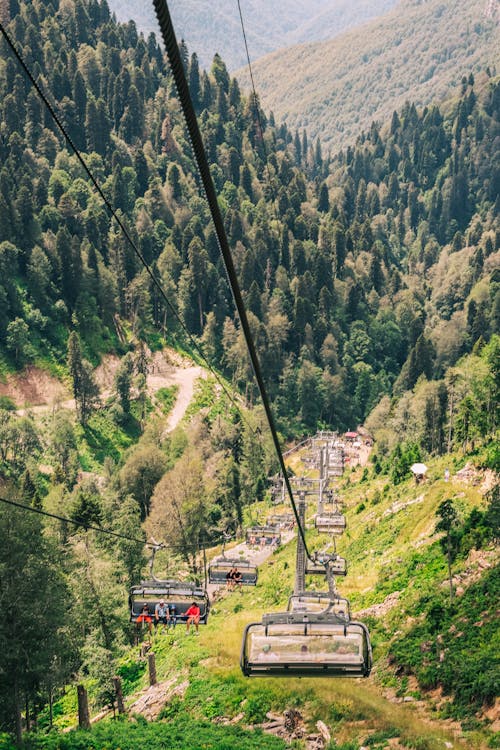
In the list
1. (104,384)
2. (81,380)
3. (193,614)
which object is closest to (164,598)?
(193,614)

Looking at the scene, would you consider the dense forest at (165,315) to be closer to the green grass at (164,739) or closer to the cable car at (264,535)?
the cable car at (264,535)

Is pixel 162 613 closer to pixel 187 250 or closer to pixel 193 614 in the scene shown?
pixel 193 614

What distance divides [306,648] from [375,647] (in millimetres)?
21247

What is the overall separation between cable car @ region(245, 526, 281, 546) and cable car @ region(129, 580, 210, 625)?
34244 millimetres

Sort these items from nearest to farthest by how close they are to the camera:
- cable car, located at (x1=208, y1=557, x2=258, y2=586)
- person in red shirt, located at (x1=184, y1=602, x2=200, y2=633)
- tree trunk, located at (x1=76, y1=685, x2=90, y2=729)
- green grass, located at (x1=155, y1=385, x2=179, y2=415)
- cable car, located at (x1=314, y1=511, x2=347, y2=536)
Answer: person in red shirt, located at (x1=184, y1=602, x2=200, y2=633) → tree trunk, located at (x1=76, y1=685, x2=90, y2=729) → cable car, located at (x1=208, y1=557, x2=258, y2=586) → cable car, located at (x1=314, y1=511, x2=347, y2=536) → green grass, located at (x1=155, y1=385, x2=179, y2=415)

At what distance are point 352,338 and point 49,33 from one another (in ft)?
327

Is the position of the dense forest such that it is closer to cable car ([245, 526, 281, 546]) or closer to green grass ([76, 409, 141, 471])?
green grass ([76, 409, 141, 471])

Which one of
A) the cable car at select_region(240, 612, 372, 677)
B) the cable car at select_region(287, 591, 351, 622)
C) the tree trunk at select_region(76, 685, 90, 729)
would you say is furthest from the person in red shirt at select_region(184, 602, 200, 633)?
the cable car at select_region(240, 612, 372, 677)

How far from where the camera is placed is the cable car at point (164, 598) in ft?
91.9

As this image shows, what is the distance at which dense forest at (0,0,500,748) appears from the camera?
6719 centimetres

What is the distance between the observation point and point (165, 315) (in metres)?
136

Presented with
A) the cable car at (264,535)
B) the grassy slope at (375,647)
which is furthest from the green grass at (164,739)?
the cable car at (264,535)

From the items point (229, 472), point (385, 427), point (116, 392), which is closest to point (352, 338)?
point (385, 427)

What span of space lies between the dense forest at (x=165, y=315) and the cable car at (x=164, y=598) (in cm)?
774
